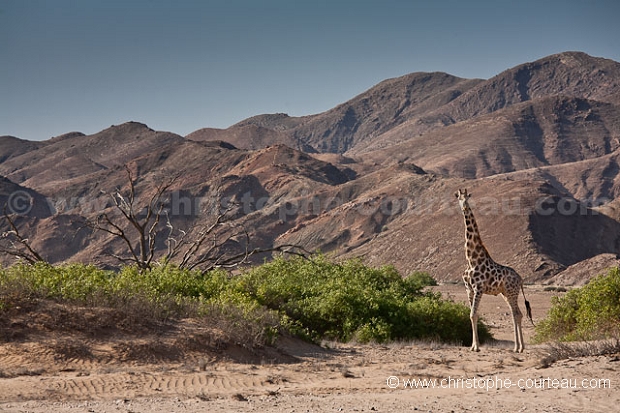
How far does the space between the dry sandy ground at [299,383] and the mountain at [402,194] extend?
26.2 ft

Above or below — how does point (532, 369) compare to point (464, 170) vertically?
below

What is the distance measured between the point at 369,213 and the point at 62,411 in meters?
63.8

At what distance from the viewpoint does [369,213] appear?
71.1m

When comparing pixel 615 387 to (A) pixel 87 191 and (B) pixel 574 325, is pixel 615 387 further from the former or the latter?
(A) pixel 87 191

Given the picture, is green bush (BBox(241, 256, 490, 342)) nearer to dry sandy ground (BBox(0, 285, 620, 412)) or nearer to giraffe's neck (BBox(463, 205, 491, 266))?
giraffe's neck (BBox(463, 205, 491, 266))

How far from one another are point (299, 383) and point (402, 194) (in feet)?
208

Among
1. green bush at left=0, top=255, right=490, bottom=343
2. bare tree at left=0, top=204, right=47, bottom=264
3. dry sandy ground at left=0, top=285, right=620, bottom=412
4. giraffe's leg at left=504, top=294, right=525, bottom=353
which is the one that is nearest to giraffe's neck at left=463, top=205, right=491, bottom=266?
giraffe's leg at left=504, top=294, right=525, bottom=353

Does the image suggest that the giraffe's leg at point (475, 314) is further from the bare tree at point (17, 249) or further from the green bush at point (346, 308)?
the bare tree at point (17, 249)

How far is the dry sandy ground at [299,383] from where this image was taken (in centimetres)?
814

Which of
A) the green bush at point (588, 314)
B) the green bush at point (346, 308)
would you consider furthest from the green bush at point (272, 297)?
the green bush at point (588, 314)

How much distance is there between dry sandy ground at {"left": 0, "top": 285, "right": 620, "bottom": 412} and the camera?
814 centimetres

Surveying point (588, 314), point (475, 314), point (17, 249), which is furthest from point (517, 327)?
point (17, 249)

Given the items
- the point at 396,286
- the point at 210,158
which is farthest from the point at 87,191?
the point at 396,286

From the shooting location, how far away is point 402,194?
72.9m
